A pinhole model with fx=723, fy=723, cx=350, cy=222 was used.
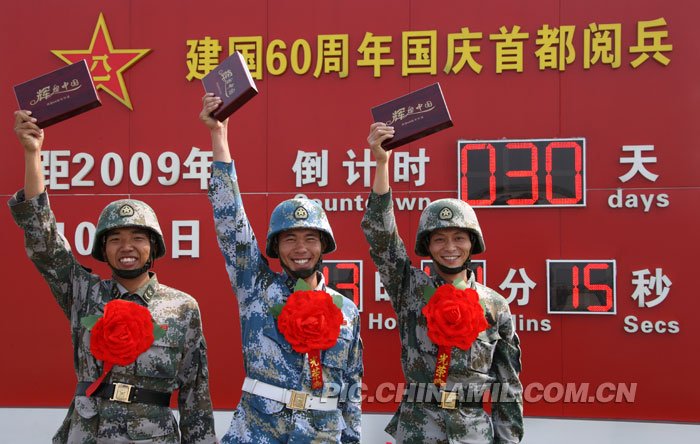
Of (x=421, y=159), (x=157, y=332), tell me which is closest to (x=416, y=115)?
(x=157, y=332)

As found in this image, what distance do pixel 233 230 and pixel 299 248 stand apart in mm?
248

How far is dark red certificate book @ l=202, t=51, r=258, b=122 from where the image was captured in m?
2.57

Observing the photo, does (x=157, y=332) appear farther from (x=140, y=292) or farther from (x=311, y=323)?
(x=311, y=323)

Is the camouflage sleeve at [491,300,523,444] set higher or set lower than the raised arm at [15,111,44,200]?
lower

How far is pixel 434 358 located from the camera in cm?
281

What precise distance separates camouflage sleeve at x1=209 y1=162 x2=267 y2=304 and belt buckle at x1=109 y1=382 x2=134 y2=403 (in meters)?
0.52

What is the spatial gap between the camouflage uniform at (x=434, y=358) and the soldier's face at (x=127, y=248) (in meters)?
0.85

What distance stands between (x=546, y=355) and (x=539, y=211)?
3.01ft

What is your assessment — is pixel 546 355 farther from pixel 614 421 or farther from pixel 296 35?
pixel 296 35

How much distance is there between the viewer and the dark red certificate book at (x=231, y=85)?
8.45 feet

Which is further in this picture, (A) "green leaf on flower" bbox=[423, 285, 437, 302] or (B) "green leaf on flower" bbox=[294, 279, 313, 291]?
(A) "green leaf on flower" bbox=[423, 285, 437, 302]

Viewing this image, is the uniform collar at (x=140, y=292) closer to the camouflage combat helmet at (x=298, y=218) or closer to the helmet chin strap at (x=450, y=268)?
the camouflage combat helmet at (x=298, y=218)

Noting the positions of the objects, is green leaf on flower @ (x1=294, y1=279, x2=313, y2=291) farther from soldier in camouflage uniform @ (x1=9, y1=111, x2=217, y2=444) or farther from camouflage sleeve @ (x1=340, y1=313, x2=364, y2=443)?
soldier in camouflage uniform @ (x1=9, y1=111, x2=217, y2=444)

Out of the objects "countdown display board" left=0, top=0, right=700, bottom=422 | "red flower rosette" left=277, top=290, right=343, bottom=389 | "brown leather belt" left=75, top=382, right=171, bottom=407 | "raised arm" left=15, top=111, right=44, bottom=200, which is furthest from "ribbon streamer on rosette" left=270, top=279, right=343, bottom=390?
"countdown display board" left=0, top=0, right=700, bottom=422
